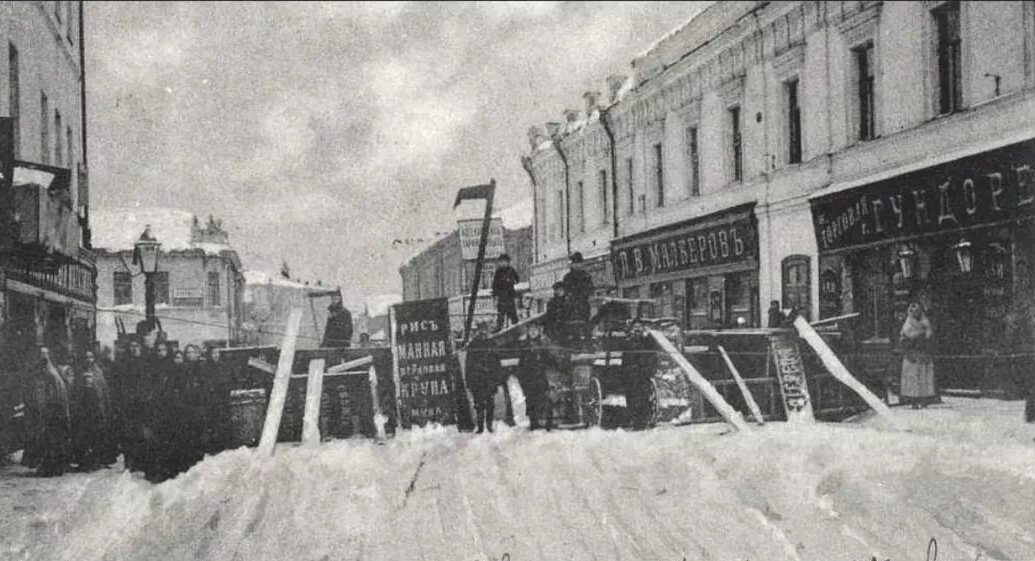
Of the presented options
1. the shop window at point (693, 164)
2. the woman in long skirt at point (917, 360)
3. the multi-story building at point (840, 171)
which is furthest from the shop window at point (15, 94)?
the woman in long skirt at point (917, 360)

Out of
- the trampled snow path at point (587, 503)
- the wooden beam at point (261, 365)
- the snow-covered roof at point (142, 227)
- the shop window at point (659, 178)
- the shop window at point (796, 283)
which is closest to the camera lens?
the trampled snow path at point (587, 503)

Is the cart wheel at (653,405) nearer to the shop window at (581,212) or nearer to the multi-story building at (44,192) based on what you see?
the shop window at (581,212)

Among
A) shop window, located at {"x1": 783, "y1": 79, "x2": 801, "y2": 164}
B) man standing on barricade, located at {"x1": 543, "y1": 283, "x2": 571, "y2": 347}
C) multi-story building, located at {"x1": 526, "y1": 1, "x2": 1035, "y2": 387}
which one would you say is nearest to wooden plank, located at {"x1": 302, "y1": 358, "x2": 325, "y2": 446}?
man standing on barricade, located at {"x1": 543, "y1": 283, "x2": 571, "y2": 347}

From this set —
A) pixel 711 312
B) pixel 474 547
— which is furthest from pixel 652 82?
pixel 474 547

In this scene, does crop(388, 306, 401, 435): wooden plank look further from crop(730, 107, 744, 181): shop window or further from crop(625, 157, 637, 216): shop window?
crop(730, 107, 744, 181): shop window

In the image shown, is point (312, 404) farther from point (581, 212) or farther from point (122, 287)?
point (581, 212)
